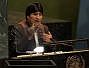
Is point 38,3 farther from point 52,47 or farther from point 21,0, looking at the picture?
point 52,47

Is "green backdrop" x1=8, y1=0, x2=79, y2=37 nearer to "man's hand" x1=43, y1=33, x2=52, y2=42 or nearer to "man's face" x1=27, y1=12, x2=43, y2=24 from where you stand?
"man's face" x1=27, y1=12, x2=43, y2=24

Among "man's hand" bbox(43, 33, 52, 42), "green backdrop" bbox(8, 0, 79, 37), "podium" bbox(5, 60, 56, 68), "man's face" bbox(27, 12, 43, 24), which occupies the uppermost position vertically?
"green backdrop" bbox(8, 0, 79, 37)

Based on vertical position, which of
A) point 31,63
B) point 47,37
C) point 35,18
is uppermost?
point 35,18

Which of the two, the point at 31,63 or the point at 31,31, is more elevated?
the point at 31,31

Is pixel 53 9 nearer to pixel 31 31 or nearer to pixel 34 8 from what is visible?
pixel 34 8

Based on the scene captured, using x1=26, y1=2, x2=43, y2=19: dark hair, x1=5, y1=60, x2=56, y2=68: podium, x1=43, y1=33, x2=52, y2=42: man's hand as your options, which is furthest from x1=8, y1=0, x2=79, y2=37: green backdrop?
x1=5, y1=60, x2=56, y2=68: podium

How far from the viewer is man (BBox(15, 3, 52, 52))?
3.31 m

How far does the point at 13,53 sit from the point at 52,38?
0.40m

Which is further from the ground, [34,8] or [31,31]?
[34,8]

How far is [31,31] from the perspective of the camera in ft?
11.0

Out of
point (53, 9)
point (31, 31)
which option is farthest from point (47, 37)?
point (53, 9)

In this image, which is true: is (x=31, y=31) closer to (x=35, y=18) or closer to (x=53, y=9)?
(x=35, y=18)

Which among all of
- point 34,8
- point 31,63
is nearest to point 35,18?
point 34,8

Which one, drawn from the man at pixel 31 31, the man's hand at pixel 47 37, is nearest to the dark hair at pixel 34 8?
the man at pixel 31 31
